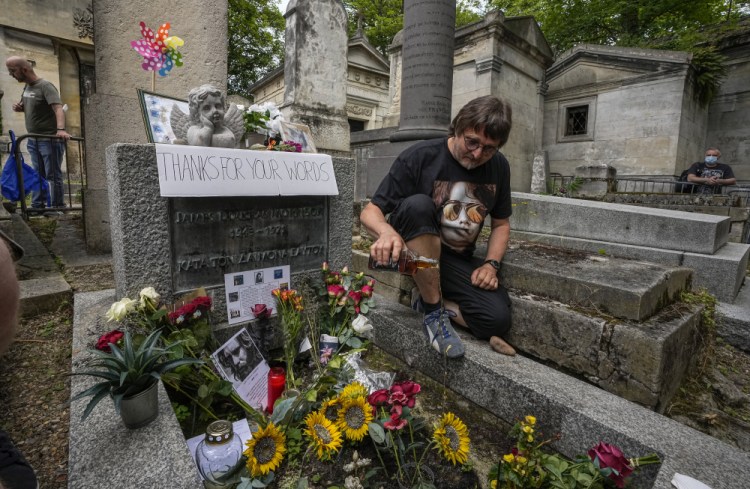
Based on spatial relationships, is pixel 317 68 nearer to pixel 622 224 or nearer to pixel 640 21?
pixel 622 224

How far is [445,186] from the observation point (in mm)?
2213

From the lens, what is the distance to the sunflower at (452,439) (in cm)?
130

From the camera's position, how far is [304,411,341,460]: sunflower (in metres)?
1.31

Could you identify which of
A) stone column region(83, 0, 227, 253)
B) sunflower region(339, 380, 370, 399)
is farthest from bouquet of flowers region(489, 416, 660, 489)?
stone column region(83, 0, 227, 253)

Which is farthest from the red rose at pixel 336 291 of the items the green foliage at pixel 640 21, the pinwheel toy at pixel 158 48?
the green foliage at pixel 640 21

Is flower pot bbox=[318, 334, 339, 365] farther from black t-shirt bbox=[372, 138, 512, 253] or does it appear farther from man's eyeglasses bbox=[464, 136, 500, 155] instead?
man's eyeglasses bbox=[464, 136, 500, 155]

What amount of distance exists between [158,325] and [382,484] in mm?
1239

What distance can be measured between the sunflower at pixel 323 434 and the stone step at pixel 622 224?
3.28 m

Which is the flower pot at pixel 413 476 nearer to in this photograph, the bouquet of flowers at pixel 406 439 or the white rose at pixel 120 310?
the bouquet of flowers at pixel 406 439

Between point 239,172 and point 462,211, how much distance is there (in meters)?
1.31

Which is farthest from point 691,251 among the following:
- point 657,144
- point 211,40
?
point 657,144

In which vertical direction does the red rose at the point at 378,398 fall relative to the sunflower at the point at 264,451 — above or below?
above

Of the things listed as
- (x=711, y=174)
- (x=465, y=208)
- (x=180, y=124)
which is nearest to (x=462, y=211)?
(x=465, y=208)

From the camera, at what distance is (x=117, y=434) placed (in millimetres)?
1239
